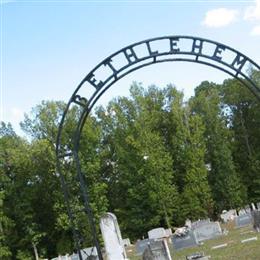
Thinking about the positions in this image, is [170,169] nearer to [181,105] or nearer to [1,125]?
[181,105]

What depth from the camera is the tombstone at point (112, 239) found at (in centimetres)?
1497

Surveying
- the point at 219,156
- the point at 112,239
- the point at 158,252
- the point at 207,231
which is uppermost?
the point at 219,156

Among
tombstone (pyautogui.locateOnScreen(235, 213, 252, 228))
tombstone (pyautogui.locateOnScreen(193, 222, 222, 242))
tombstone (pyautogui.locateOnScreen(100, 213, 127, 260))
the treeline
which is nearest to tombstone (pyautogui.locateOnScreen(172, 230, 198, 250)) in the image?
tombstone (pyautogui.locateOnScreen(193, 222, 222, 242))

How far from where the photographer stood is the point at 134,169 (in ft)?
118

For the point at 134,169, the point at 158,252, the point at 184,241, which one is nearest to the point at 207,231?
the point at 184,241

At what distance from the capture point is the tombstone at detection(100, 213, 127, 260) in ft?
49.1

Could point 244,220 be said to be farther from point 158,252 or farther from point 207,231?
point 158,252

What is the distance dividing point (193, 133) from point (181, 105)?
8.56ft

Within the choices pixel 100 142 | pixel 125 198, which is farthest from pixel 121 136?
pixel 125 198

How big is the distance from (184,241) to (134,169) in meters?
16.5

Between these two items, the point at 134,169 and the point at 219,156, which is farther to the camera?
the point at 219,156

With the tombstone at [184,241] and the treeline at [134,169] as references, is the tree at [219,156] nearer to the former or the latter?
the treeline at [134,169]

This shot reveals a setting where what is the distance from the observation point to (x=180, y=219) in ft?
114

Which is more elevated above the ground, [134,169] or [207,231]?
[134,169]
